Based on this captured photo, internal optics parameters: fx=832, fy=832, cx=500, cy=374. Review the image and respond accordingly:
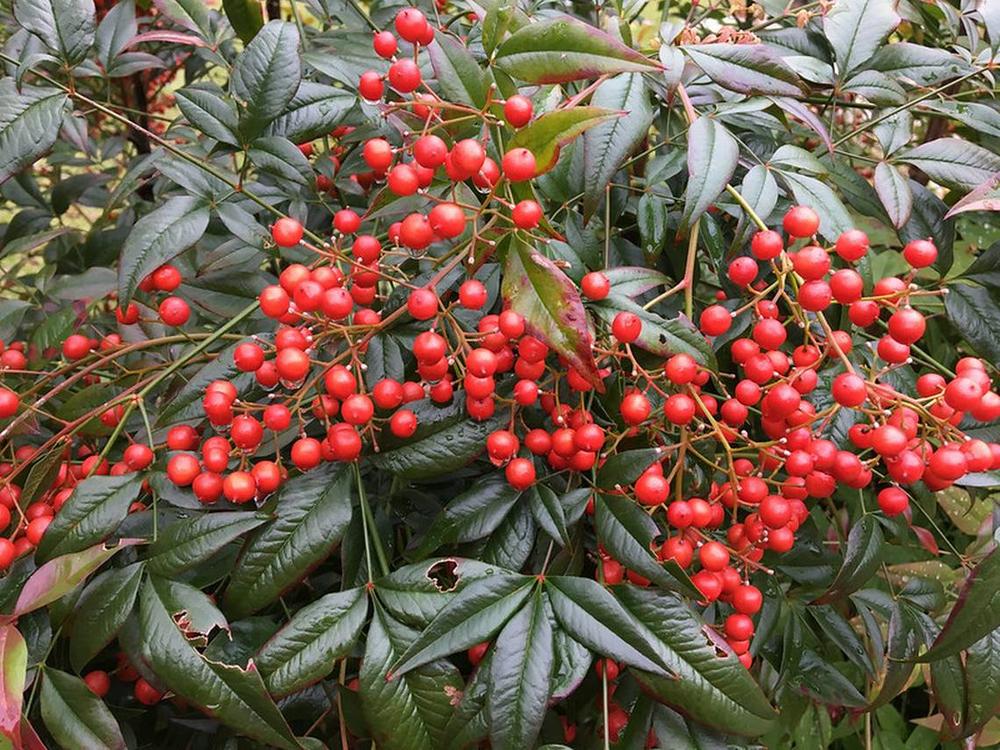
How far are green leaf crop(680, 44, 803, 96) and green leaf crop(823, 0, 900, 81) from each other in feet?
0.55

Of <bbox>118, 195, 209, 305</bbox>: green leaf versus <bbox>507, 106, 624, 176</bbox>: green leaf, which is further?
<bbox>118, 195, 209, 305</bbox>: green leaf

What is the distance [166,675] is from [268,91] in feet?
1.99

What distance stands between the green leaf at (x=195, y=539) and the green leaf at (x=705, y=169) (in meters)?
0.51

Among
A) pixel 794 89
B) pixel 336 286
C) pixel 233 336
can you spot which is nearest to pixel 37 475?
pixel 233 336

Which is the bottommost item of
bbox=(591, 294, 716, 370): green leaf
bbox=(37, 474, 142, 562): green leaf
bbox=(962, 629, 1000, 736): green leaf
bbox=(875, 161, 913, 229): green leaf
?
bbox=(962, 629, 1000, 736): green leaf

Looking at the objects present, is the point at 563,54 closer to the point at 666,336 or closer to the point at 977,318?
the point at 666,336

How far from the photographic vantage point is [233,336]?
1.02m

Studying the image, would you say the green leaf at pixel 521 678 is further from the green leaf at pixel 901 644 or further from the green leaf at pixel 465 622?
the green leaf at pixel 901 644

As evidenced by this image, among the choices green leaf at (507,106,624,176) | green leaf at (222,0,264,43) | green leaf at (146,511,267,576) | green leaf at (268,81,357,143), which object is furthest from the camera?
green leaf at (222,0,264,43)

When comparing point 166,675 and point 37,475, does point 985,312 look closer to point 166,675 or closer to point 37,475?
point 166,675

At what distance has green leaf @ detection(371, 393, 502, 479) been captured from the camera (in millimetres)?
851

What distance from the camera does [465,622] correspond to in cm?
79

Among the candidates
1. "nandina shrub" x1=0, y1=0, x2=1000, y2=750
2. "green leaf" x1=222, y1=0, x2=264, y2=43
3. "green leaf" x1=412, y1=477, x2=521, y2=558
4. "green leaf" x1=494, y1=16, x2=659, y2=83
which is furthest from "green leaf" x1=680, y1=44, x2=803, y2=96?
"green leaf" x1=222, y1=0, x2=264, y2=43

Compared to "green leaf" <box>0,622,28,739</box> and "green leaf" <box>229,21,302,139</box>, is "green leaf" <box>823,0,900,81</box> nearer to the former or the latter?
"green leaf" <box>229,21,302,139</box>
